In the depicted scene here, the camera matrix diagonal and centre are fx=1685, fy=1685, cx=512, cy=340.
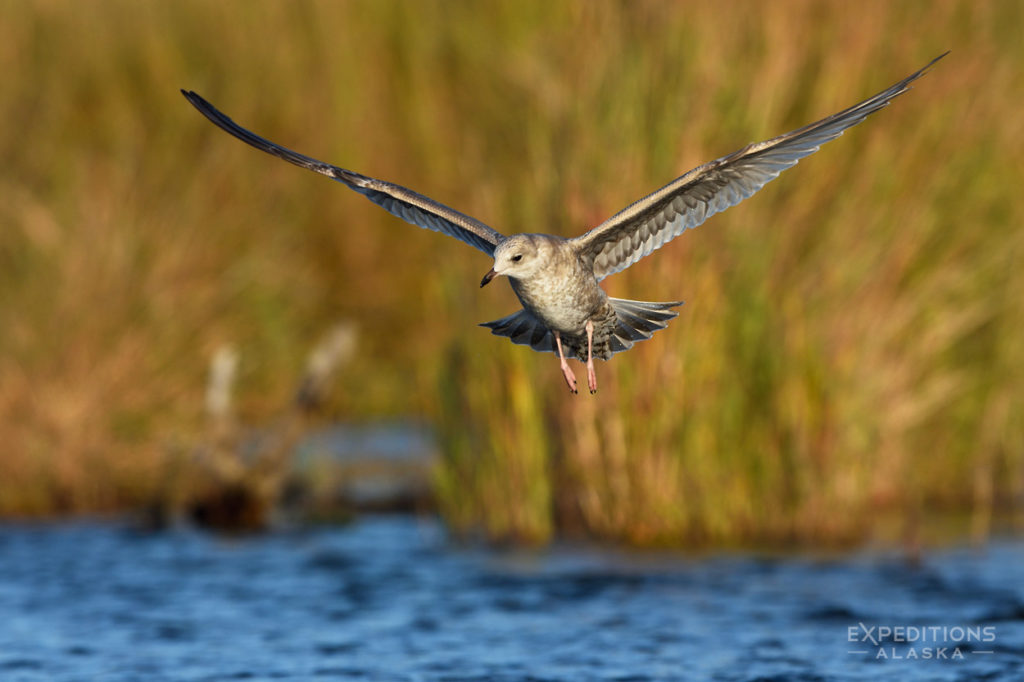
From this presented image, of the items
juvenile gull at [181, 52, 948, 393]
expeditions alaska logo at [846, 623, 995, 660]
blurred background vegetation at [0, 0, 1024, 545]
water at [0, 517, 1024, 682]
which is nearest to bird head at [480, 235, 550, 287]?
juvenile gull at [181, 52, 948, 393]

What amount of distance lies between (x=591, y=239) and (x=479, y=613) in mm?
2536

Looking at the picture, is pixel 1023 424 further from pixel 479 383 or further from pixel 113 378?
pixel 113 378

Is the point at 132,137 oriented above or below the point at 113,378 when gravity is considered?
above

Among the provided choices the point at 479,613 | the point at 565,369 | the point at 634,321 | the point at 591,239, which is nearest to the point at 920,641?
the point at 634,321

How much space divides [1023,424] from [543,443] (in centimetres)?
329

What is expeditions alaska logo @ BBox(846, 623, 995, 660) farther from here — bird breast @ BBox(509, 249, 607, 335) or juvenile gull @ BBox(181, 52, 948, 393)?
bird breast @ BBox(509, 249, 607, 335)

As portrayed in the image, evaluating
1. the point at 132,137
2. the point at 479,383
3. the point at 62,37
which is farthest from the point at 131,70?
the point at 479,383

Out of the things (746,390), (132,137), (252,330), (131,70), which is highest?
(131,70)

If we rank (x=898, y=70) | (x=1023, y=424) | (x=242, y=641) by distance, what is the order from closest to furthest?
(x=242, y=641) → (x=898, y=70) → (x=1023, y=424)

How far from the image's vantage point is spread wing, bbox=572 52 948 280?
698 cm

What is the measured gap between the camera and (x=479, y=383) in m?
9.94

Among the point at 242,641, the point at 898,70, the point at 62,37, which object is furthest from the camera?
the point at 62,37

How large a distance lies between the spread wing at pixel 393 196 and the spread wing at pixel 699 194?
524 millimetres

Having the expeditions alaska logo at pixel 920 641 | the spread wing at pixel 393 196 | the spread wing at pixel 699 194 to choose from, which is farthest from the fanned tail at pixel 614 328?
the expeditions alaska logo at pixel 920 641
